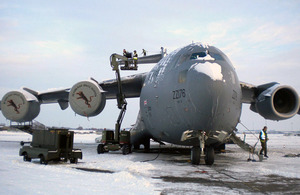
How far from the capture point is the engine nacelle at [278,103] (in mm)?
13695

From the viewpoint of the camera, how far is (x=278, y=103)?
14906 mm

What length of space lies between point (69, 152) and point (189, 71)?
511 centimetres

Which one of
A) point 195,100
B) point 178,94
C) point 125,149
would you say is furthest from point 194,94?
point 125,149

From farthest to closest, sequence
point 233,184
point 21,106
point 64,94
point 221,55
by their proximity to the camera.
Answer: point 64,94
point 21,106
point 221,55
point 233,184

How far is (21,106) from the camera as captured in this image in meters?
16.2

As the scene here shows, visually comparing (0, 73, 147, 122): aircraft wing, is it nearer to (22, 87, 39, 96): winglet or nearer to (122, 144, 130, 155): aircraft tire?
(22, 87, 39, 96): winglet

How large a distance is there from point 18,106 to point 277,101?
547 inches

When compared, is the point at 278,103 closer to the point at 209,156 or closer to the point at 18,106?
the point at 209,156

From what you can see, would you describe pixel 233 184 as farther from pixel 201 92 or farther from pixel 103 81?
pixel 103 81

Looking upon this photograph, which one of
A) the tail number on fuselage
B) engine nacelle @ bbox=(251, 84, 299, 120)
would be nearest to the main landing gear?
the tail number on fuselage

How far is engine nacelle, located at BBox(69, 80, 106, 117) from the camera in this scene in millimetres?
14070

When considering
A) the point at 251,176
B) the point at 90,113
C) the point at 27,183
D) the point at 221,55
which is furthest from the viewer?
the point at 90,113

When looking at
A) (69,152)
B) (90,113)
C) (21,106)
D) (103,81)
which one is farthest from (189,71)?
(21,106)

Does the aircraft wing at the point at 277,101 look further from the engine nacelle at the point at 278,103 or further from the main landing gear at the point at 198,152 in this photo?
the main landing gear at the point at 198,152
